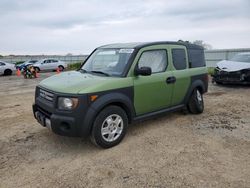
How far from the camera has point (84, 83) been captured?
13.2 ft

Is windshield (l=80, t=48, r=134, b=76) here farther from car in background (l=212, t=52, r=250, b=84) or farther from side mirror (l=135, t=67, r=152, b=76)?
car in background (l=212, t=52, r=250, b=84)

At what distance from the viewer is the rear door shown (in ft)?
17.6

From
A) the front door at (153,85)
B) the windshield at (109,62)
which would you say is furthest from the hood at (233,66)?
the windshield at (109,62)

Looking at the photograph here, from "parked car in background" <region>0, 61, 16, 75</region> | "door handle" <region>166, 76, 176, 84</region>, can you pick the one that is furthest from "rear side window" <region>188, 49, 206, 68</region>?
"parked car in background" <region>0, 61, 16, 75</region>

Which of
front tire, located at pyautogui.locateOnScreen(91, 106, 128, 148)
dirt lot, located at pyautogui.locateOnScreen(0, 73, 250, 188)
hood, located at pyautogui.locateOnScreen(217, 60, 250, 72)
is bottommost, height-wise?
dirt lot, located at pyautogui.locateOnScreen(0, 73, 250, 188)

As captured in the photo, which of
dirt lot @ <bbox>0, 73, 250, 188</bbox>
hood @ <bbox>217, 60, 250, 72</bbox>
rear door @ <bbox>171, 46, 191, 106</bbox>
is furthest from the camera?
hood @ <bbox>217, 60, 250, 72</bbox>

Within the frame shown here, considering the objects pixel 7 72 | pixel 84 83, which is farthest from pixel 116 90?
pixel 7 72

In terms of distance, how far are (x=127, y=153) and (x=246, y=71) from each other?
810 cm

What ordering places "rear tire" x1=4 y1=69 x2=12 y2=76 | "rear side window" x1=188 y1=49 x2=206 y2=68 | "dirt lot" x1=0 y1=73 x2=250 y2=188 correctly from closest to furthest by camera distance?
"dirt lot" x1=0 y1=73 x2=250 y2=188
"rear side window" x1=188 y1=49 x2=206 y2=68
"rear tire" x1=4 y1=69 x2=12 y2=76

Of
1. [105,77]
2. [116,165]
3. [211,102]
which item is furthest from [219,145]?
[211,102]

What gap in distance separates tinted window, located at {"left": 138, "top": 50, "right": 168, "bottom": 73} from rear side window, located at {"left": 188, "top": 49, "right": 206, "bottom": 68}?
102 cm

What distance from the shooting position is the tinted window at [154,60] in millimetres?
4730

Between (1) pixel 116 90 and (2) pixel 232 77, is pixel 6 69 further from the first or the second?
(1) pixel 116 90

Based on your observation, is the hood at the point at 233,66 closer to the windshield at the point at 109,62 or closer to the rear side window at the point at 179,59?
the rear side window at the point at 179,59
